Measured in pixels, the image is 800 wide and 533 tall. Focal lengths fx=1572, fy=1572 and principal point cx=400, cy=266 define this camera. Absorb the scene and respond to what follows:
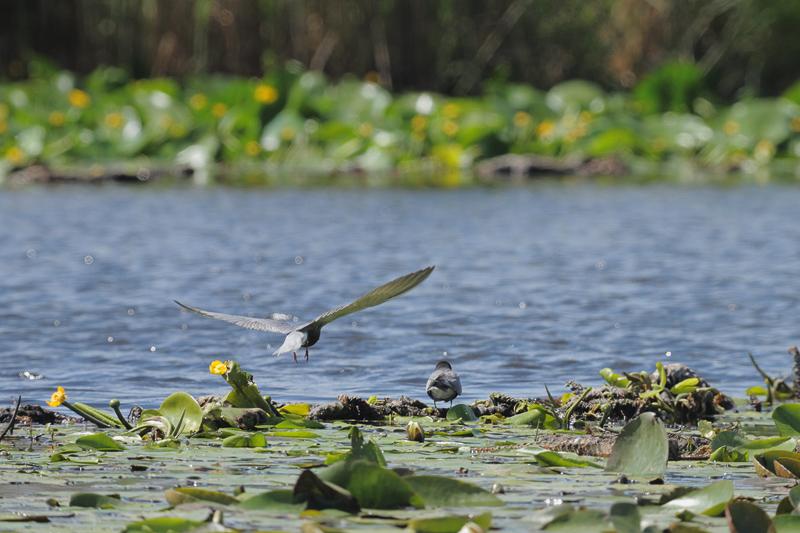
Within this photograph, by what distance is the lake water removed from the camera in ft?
20.8

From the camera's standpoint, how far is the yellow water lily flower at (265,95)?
54.1 feet

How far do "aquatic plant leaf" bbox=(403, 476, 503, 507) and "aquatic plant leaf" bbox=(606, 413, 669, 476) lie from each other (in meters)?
0.58

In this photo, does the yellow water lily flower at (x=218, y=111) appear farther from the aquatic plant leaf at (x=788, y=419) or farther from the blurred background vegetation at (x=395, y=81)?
the aquatic plant leaf at (x=788, y=419)

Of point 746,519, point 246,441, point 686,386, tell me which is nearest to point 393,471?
point 746,519

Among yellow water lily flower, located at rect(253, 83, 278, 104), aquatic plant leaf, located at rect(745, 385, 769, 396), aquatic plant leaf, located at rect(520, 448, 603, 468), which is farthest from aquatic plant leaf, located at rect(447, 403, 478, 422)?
yellow water lily flower, located at rect(253, 83, 278, 104)

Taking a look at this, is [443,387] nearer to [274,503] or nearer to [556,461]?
[556,461]

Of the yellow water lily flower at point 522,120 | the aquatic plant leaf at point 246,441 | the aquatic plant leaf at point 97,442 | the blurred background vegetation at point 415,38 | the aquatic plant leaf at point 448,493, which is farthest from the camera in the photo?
the blurred background vegetation at point 415,38

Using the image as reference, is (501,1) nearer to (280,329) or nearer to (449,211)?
(449,211)

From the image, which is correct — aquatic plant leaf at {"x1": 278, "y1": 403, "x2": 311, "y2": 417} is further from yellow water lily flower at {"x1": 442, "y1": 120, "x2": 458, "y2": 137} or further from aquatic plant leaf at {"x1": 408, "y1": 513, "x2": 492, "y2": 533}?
yellow water lily flower at {"x1": 442, "y1": 120, "x2": 458, "y2": 137}

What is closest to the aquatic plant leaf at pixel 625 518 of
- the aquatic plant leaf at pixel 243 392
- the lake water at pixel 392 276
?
the aquatic plant leaf at pixel 243 392

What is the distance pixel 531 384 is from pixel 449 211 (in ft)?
23.2

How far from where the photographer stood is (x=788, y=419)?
4570mm

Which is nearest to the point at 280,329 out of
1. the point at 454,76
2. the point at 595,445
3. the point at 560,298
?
the point at 595,445

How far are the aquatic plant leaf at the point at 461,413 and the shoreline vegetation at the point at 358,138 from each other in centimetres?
1063
